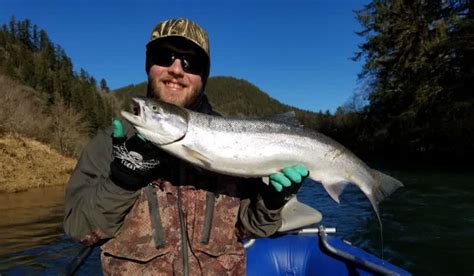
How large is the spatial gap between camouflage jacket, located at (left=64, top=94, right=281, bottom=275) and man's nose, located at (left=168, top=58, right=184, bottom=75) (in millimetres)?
571

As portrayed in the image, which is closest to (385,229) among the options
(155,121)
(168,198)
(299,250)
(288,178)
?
(299,250)

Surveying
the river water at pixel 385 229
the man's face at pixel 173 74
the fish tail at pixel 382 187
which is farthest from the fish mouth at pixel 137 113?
the river water at pixel 385 229

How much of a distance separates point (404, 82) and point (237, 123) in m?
29.4

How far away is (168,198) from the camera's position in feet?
10.6

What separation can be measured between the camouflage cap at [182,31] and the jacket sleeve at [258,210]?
1.19m

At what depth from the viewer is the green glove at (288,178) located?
3.11 m

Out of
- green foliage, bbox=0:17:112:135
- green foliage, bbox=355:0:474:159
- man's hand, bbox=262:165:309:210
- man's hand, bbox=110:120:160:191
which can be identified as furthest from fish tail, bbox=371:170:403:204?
green foliage, bbox=0:17:112:135

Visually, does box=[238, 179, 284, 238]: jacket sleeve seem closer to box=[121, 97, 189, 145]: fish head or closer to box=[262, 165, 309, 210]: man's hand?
box=[262, 165, 309, 210]: man's hand

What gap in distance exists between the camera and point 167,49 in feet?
11.1

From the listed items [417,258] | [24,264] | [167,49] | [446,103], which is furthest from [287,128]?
[446,103]

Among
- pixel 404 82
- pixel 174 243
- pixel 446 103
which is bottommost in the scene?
pixel 174 243

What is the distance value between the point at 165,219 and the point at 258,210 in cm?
71

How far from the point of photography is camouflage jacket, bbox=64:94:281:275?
2.93 meters

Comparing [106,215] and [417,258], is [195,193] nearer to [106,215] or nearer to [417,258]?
[106,215]
